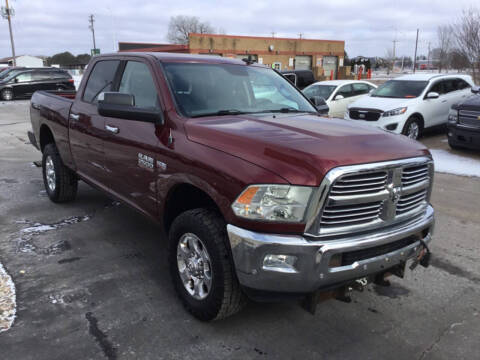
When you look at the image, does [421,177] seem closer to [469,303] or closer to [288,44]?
[469,303]

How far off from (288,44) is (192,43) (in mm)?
12623

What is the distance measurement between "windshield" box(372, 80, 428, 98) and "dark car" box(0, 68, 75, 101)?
59.2ft

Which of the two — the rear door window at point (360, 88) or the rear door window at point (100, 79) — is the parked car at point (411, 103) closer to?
the rear door window at point (360, 88)

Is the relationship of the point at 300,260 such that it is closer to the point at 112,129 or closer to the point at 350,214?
the point at 350,214

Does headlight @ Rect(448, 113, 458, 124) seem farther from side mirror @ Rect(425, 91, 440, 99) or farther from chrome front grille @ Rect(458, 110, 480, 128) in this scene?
side mirror @ Rect(425, 91, 440, 99)

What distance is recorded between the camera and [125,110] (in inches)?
131

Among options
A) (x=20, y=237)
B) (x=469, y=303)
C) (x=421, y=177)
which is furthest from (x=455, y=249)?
(x=20, y=237)

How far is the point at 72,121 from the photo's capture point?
15.8ft

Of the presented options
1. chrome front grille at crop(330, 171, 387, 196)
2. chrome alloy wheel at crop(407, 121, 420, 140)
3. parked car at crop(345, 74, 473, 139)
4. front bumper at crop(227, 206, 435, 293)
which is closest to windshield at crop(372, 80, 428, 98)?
parked car at crop(345, 74, 473, 139)

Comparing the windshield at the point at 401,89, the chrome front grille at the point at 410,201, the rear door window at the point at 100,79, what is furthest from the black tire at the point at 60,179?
the windshield at the point at 401,89

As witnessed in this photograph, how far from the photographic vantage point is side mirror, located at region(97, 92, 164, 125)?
10.8 feet

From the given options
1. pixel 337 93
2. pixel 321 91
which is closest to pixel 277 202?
pixel 337 93

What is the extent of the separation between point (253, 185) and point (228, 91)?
62.0 inches

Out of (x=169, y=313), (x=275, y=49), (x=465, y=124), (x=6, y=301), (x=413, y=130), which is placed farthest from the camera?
(x=275, y=49)
